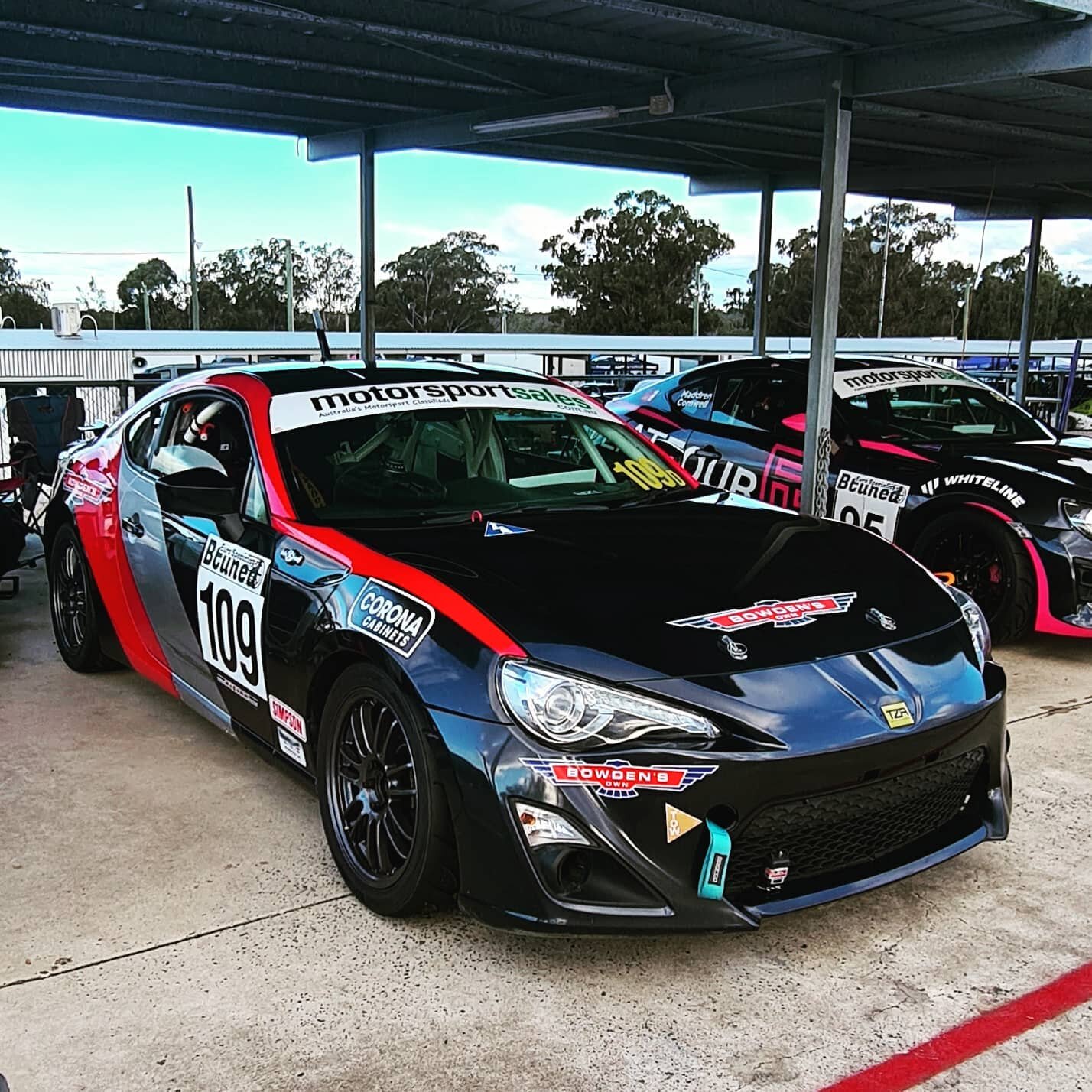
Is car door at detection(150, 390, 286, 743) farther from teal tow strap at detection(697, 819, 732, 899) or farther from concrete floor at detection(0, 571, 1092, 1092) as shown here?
teal tow strap at detection(697, 819, 732, 899)

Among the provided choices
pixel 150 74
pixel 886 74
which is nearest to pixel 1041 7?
pixel 886 74

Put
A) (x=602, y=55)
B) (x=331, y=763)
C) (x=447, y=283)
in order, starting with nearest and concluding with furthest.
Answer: (x=331, y=763)
(x=602, y=55)
(x=447, y=283)

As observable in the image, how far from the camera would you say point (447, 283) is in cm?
5628

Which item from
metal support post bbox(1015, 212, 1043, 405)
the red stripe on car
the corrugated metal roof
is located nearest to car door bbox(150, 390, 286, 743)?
the red stripe on car

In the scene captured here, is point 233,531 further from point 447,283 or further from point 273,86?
point 447,283

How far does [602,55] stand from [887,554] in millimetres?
5651

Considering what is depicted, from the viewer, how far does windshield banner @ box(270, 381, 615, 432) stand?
13.3 feet

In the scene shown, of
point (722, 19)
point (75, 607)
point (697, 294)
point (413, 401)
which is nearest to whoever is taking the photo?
point (413, 401)

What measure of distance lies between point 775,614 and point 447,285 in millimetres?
A: 54981

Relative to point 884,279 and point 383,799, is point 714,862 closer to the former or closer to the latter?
point 383,799

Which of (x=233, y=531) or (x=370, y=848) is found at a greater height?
(x=233, y=531)

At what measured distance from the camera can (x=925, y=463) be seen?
648cm

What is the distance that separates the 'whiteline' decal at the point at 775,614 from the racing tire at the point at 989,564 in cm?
312

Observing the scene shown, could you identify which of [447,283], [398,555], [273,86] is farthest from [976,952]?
[447,283]
